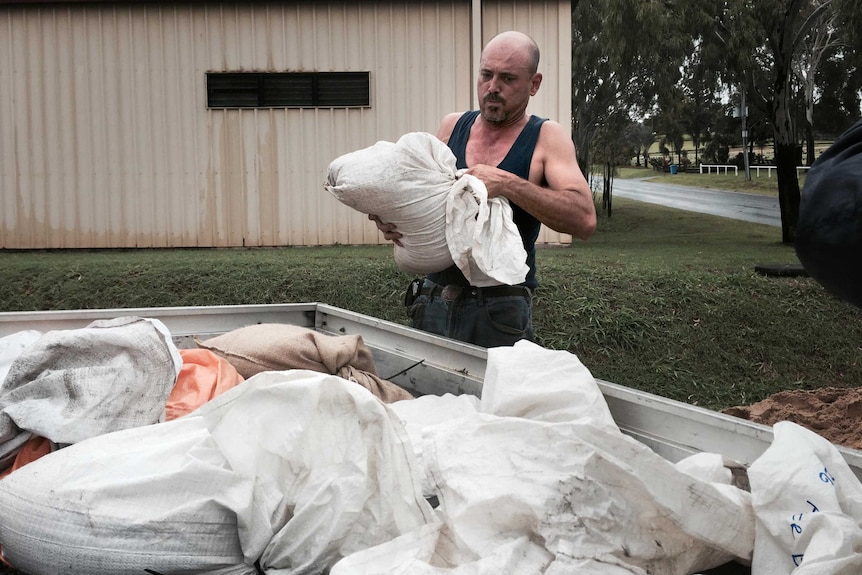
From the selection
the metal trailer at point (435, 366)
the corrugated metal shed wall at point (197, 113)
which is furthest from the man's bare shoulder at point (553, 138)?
the corrugated metal shed wall at point (197, 113)

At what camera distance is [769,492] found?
159cm

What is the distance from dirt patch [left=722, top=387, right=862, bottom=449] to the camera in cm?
405

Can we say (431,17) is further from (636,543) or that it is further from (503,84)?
(636,543)

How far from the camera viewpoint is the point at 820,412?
4.47 meters

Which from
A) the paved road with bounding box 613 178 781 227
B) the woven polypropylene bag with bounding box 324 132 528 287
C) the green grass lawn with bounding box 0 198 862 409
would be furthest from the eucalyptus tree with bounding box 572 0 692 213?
the woven polypropylene bag with bounding box 324 132 528 287

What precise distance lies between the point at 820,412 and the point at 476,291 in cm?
233

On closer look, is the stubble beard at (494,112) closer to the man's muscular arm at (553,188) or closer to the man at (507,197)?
the man at (507,197)

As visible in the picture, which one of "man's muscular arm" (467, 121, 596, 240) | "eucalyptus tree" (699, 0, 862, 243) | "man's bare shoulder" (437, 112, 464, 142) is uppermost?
"eucalyptus tree" (699, 0, 862, 243)

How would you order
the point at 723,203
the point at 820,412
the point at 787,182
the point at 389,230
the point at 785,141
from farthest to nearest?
1. the point at 723,203
2. the point at 785,141
3. the point at 787,182
4. the point at 820,412
5. the point at 389,230

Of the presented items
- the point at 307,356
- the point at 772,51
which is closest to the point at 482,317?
the point at 307,356

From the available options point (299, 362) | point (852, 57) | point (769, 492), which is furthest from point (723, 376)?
point (852, 57)

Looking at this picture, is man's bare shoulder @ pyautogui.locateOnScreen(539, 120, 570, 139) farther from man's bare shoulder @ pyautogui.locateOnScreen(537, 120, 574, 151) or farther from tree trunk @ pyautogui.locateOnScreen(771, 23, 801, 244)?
tree trunk @ pyautogui.locateOnScreen(771, 23, 801, 244)

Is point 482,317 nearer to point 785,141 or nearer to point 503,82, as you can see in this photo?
point 503,82

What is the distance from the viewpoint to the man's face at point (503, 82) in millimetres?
3232
